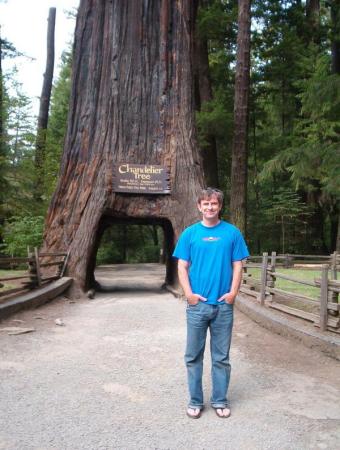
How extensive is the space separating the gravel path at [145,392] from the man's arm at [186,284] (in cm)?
99

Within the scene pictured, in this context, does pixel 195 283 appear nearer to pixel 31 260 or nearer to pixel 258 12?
pixel 31 260

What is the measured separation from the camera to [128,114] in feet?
41.7

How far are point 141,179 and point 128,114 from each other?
1.97m

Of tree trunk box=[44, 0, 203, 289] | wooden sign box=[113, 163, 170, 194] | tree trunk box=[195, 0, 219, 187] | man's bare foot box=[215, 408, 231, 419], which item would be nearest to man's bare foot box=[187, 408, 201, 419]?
man's bare foot box=[215, 408, 231, 419]


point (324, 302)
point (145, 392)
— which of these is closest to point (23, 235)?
point (324, 302)

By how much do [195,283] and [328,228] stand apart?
106 feet

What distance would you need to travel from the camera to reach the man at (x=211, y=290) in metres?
3.92

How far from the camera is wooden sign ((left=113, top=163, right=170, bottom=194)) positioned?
12.1 metres

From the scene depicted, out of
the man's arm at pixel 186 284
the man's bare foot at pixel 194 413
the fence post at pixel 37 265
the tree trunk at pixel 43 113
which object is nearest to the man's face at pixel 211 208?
the man's arm at pixel 186 284

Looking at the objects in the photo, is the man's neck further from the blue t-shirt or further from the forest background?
the forest background

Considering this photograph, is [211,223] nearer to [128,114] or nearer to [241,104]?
[128,114]

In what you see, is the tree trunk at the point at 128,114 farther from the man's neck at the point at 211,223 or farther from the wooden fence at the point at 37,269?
the man's neck at the point at 211,223

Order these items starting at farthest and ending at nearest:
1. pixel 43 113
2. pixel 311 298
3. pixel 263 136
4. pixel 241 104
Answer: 1. pixel 263 136
2. pixel 43 113
3. pixel 241 104
4. pixel 311 298

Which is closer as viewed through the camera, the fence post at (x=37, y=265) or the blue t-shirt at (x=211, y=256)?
the blue t-shirt at (x=211, y=256)
